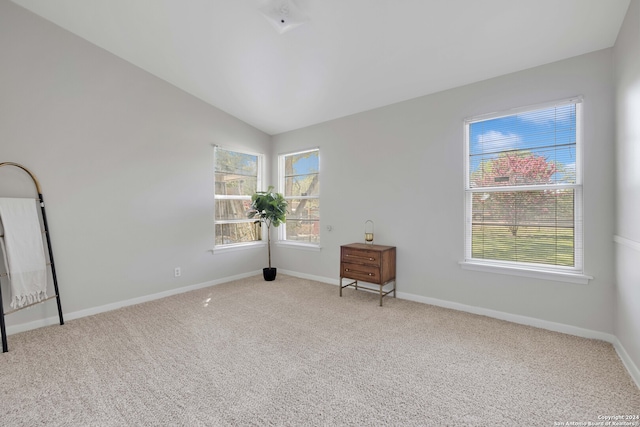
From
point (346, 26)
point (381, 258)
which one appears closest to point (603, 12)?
point (346, 26)

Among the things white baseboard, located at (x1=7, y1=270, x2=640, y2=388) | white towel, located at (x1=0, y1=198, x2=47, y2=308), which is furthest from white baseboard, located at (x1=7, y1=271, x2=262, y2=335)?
white towel, located at (x1=0, y1=198, x2=47, y2=308)

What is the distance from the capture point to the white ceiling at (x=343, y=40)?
2355mm

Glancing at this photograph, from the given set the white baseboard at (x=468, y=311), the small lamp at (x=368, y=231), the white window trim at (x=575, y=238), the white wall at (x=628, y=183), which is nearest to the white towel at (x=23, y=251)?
the white baseboard at (x=468, y=311)

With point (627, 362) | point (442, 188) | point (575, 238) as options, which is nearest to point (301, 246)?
point (442, 188)

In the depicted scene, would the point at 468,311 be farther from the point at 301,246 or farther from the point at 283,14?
the point at 283,14

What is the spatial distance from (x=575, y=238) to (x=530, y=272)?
1.62ft

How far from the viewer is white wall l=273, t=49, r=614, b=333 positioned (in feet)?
8.38

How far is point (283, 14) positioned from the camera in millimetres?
2557

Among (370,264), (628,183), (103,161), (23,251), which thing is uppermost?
(103,161)

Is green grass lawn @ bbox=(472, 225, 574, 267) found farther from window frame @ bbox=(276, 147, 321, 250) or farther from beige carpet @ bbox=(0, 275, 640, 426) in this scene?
window frame @ bbox=(276, 147, 321, 250)

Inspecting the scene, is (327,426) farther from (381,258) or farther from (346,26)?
(346,26)

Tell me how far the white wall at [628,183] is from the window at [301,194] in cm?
340

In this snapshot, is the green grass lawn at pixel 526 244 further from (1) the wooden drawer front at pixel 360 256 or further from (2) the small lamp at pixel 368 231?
(2) the small lamp at pixel 368 231

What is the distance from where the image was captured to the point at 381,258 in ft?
11.5
